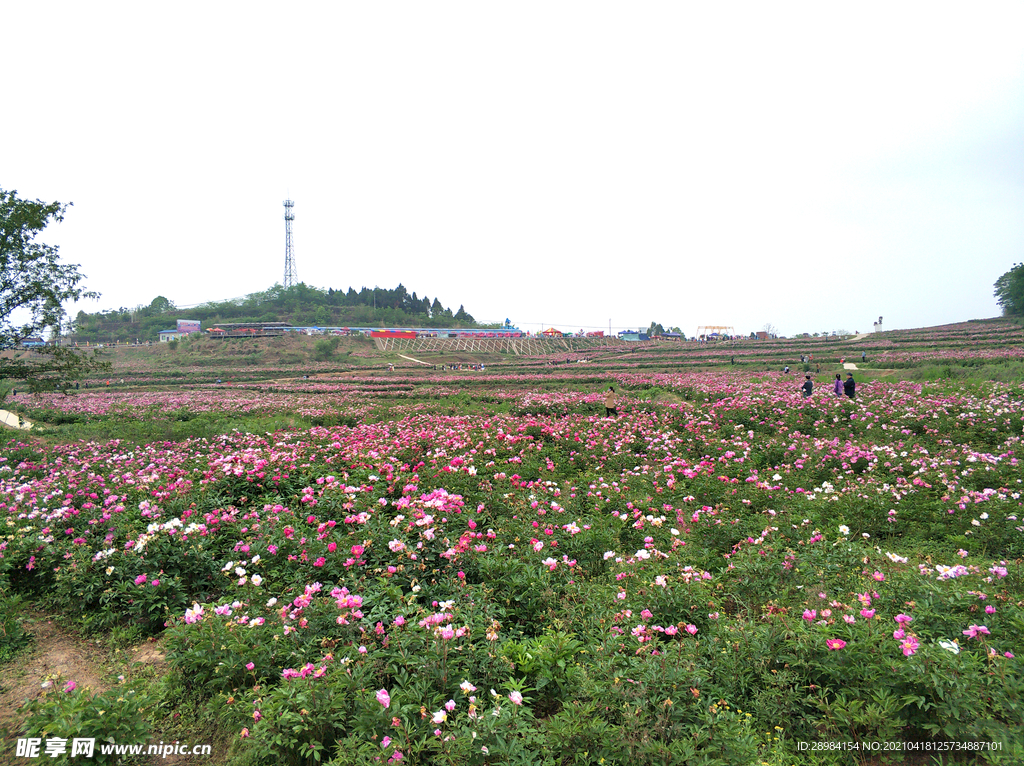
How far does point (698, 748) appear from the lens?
2600 millimetres

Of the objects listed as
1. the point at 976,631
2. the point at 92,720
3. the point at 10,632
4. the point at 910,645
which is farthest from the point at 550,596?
the point at 10,632

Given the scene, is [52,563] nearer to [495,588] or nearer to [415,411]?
[495,588]

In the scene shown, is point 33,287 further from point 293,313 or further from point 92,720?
point 293,313

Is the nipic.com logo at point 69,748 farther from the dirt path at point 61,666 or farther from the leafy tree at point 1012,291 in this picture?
the leafy tree at point 1012,291

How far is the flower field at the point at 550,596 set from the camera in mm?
2709

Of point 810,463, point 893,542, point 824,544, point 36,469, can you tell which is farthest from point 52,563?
point 810,463

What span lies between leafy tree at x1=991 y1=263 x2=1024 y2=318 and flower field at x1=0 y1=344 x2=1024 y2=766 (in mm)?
64157

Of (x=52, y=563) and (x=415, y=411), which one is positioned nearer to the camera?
(x=52, y=563)

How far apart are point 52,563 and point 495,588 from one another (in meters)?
4.73

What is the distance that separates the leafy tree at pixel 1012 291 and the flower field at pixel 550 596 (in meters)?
64.2

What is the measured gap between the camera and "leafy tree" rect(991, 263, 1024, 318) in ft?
170

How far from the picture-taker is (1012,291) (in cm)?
5419

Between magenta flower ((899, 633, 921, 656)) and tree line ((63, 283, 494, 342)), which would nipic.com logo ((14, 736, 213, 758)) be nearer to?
magenta flower ((899, 633, 921, 656))

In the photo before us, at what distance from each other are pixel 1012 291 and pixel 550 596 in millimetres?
75471
